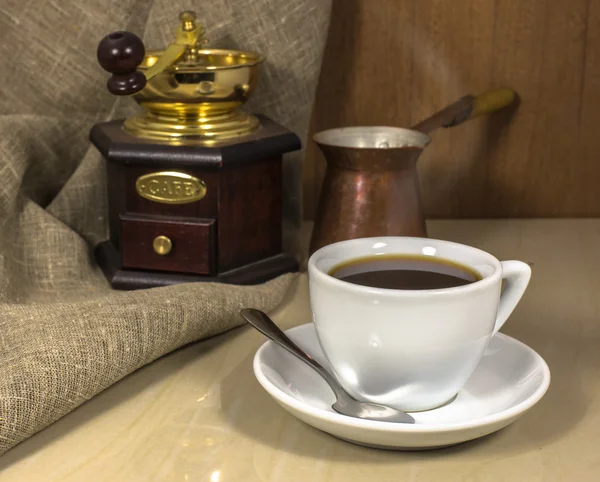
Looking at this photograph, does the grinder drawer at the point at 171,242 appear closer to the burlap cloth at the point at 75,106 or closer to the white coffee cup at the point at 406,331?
the burlap cloth at the point at 75,106

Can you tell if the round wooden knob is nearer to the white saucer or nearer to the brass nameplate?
the brass nameplate

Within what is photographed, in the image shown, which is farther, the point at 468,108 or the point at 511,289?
the point at 468,108

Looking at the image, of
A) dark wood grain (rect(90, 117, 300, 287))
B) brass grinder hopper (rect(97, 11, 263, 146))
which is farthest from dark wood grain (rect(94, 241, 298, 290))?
brass grinder hopper (rect(97, 11, 263, 146))

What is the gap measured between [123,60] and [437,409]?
0.41 metres

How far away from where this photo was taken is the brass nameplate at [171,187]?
33.9 inches

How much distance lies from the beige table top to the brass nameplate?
0.14 metres

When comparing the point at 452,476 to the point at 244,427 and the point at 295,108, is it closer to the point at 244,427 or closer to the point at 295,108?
the point at 244,427

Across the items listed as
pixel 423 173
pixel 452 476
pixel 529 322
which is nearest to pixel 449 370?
pixel 452 476

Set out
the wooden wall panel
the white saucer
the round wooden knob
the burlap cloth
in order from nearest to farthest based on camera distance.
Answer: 1. the white saucer
2. the round wooden knob
3. the burlap cloth
4. the wooden wall panel

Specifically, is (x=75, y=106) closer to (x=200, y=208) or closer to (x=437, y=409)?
(x=200, y=208)

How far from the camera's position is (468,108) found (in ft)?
3.30

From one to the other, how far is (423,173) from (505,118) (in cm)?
12

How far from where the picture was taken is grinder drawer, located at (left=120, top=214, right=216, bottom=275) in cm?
87

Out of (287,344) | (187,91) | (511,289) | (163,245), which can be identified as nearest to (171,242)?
(163,245)
